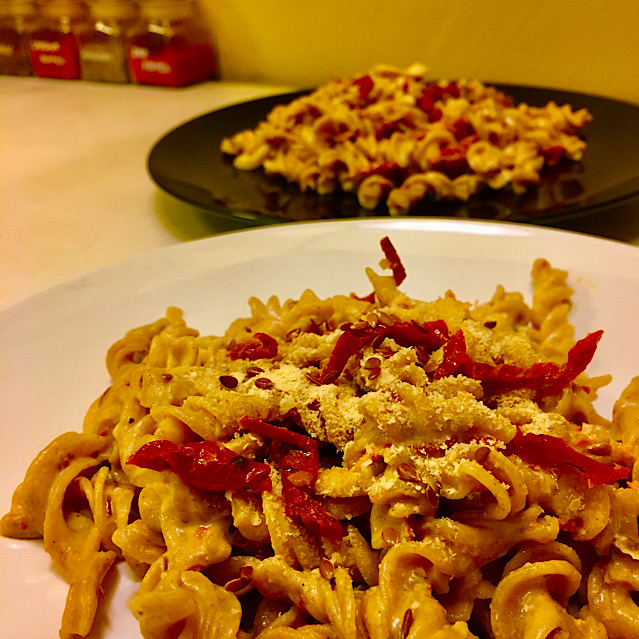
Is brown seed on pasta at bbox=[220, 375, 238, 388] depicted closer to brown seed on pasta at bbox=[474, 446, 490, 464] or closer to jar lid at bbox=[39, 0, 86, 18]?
brown seed on pasta at bbox=[474, 446, 490, 464]

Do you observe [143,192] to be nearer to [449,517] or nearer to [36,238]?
[36,238]

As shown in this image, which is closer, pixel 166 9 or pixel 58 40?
pixel 166 9

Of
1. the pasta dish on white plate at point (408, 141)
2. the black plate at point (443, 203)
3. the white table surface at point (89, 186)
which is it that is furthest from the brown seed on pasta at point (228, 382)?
the pasta dish on white plate at point (408, 141)

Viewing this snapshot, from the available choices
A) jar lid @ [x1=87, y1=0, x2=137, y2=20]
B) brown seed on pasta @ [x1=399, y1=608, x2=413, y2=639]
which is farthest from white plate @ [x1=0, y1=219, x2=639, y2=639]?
jar lid @ [x1=87, y1=0, x2=137, y2=20]

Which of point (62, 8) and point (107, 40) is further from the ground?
point (62, 8)

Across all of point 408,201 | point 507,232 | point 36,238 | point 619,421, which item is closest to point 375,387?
point 619,421

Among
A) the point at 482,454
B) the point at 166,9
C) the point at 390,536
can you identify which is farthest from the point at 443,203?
the point at 166,9

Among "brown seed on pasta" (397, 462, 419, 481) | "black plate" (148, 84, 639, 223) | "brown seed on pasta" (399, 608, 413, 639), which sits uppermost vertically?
"brown seed on pasta" (397, 462, 419, 481)

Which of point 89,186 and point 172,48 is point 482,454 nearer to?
point 89,186
